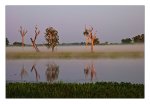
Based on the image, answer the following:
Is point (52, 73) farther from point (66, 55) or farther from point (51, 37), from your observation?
point (51, 37)

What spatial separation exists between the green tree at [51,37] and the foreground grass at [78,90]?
15.6 inches

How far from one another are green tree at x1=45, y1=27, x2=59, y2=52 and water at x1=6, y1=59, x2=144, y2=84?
16cm

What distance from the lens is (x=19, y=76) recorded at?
6.81m

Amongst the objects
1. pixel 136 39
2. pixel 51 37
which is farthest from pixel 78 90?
pixel 136 39

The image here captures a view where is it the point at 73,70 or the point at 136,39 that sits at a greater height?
the point at 136,39

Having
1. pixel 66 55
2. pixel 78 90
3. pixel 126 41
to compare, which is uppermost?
pixel 126 41

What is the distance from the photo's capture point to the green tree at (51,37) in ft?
22.3

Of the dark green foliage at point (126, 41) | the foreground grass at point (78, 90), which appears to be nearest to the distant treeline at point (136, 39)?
the dark green foliage at point (126, 41)

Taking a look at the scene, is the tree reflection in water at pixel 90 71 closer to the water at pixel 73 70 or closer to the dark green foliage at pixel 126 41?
the water at pixel 73 70

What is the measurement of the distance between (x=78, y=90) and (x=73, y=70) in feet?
0.67

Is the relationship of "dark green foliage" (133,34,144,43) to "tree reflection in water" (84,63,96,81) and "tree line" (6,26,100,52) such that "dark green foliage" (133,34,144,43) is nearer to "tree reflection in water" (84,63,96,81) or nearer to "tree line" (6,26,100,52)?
A: "tree line" (6,26,100,52)

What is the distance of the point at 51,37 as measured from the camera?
681 cm
